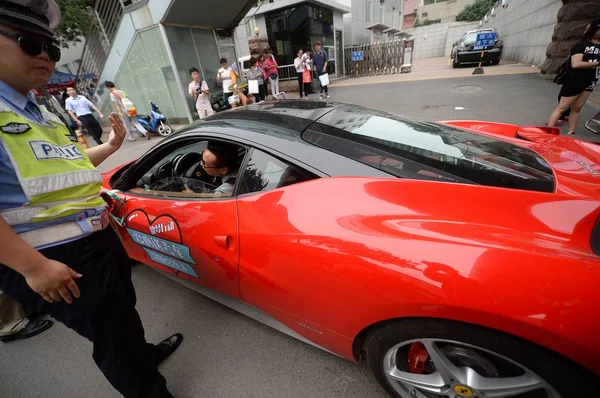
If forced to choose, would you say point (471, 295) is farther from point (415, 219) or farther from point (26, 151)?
point (26, 151)

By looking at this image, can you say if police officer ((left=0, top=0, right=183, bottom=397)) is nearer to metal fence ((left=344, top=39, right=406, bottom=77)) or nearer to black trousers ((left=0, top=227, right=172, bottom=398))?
black trousers ((left=0, top=227, right=172, bottom=398))

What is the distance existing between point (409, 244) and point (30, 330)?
304 cm

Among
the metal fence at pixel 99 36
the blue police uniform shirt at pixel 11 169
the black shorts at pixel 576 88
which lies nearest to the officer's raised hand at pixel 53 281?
the blue police uniform shirt at pixel 11 169

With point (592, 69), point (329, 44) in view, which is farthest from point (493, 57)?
point (592, 69)

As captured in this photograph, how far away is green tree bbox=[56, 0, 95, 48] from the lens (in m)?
12.7

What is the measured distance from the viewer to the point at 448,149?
5.14 ft

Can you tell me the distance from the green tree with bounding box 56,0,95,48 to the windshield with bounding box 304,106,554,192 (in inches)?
643

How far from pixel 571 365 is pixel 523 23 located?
17.2 m

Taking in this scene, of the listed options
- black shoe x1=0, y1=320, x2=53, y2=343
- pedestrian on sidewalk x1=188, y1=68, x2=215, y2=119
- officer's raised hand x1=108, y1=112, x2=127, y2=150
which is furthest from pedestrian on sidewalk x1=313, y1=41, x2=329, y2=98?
black shoe x1=0, y1=320, x2=53, y2=343

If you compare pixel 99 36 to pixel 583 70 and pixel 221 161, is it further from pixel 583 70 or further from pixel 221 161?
pixel 583 70

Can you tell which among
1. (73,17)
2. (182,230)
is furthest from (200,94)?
(73,17)

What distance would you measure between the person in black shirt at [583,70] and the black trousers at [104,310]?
6.07 meters

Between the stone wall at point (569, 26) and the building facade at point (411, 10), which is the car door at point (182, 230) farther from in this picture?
the building facade at point (411, 10)

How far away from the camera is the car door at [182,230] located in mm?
1545
